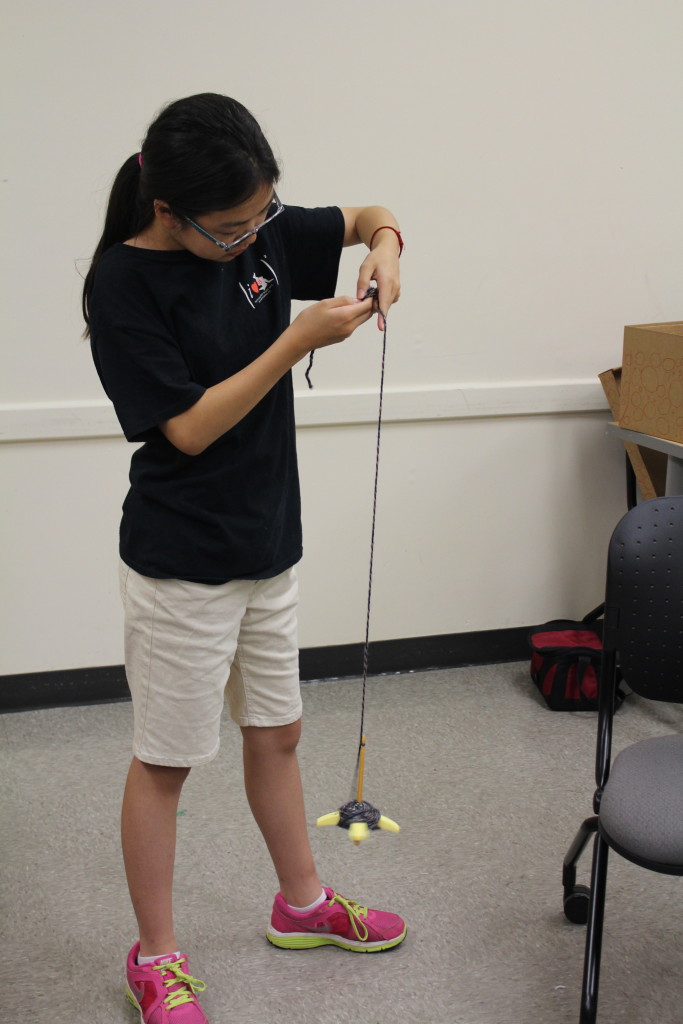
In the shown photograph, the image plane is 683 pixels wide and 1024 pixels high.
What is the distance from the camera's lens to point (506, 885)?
182cm

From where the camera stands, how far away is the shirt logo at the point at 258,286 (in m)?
1.32

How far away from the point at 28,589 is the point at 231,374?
147 centimetres

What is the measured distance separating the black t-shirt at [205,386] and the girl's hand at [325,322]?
0.35 feet

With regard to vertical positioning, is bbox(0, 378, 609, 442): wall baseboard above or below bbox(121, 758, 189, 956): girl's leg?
above

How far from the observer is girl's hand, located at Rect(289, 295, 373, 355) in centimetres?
124

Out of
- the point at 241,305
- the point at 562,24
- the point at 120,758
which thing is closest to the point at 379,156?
the point at 562,24

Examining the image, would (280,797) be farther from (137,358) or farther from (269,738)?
(137,358)

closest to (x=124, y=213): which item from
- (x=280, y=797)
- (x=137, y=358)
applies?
(x=137, y=358)

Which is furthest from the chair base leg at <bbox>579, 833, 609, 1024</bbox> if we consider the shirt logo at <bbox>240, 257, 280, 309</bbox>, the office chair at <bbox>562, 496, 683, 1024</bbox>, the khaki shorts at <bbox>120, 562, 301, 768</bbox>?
the shirt logo at <bbox>240, 257, 280, 309</bbox>

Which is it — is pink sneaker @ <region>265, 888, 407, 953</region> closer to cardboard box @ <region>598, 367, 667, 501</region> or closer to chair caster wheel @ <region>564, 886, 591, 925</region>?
chair caster wheel @ <region>564, 886, 591, 925</region>

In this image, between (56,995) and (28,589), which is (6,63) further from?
(56,995)

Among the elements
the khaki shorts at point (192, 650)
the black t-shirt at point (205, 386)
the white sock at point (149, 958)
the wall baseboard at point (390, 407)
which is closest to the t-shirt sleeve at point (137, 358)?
the black t-shirt at point (205, 386)

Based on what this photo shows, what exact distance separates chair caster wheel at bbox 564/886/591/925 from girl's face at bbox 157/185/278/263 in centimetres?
122

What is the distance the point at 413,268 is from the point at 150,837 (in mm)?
1677
